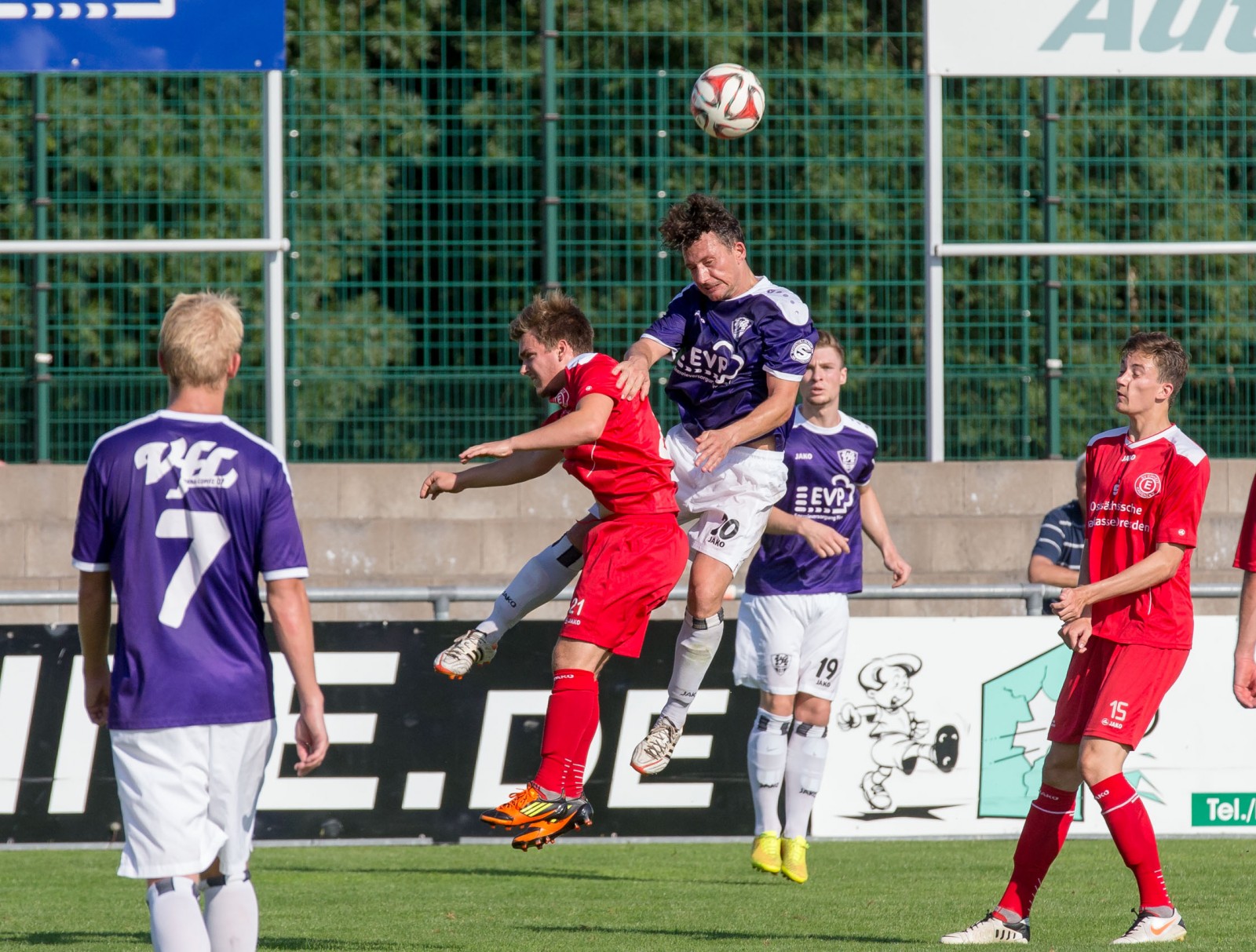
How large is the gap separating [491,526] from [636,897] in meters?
4.59

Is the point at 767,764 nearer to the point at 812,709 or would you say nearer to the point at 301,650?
the point at 812,709

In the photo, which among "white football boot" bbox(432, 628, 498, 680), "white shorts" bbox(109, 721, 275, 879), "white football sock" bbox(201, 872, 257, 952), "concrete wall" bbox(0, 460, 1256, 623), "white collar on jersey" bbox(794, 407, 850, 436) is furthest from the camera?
"concrete wall" bbox(0, 460, 1256, 623)

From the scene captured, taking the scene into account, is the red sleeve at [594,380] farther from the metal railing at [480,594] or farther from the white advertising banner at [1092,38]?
the white advertising banner at [1092,38]

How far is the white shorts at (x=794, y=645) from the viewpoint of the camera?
31.0ft

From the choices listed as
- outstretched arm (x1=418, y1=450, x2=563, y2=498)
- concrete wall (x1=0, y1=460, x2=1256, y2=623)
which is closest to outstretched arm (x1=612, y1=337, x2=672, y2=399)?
outstretched arm (x1=418, y1=450, x2=563, y2=498)

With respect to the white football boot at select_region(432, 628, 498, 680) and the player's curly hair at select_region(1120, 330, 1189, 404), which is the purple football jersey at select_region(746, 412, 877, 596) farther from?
the player's curly hair at select_region(1120, 330, 1189, 404)

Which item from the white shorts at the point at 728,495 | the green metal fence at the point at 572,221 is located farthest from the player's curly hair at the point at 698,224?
the green metal fence at the point at 572,221

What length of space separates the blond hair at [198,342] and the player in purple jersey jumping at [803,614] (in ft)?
15.1

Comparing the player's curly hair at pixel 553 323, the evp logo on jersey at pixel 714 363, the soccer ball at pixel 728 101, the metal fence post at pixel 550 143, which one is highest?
the metal fence post at pixel 550 143

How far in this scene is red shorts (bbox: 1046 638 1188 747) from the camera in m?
6.77

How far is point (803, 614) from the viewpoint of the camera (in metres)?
9.52

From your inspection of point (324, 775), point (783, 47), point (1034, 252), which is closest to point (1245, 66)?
point (1034, 252)

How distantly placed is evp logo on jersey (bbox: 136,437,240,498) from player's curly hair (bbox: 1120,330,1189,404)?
3581mm

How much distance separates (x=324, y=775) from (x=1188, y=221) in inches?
362
